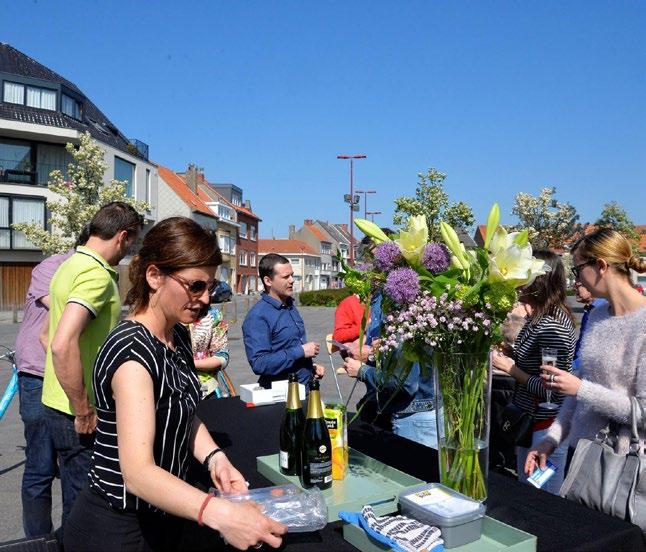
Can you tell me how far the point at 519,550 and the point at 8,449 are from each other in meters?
6.07

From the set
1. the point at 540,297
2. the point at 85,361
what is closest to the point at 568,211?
the point at 540,297

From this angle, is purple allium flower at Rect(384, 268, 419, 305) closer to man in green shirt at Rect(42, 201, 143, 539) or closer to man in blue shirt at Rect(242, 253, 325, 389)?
man in green shirt at Rect(42, 201, 143, 539)

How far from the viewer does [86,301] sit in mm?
2756

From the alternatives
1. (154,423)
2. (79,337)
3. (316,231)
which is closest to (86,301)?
(79,337)

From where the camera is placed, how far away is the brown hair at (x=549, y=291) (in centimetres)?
361

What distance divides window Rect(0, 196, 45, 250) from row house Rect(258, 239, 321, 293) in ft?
174

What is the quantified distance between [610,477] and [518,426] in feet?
5.49

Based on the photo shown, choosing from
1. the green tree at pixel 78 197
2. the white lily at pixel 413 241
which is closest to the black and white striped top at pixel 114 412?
the white lily at pixel 413 241

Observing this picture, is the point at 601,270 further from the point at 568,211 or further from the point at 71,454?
the point at 568,211

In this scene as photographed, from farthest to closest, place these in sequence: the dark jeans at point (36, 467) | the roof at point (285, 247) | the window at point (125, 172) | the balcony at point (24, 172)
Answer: the roof at point (285, 247)
the window at point (125, 172)
the balcony at point (24, 172)
the dark jeans at point (36, 467)

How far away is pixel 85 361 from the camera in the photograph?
285cm

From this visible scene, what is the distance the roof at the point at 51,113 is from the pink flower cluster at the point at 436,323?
110 feet

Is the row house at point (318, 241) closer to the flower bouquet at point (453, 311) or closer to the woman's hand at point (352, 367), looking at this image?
the woman's hand at point (352, 367)

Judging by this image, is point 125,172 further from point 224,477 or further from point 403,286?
point 403,286
